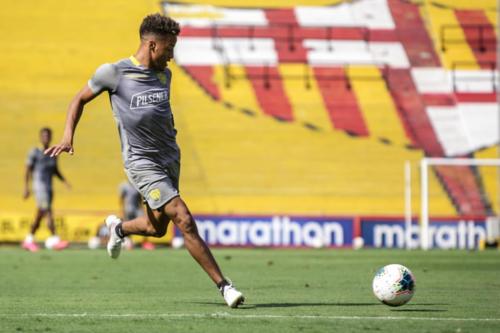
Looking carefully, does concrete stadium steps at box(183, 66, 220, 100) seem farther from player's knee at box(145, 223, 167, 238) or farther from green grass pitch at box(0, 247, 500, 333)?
player's knee at box(145, 223, 167, 238)

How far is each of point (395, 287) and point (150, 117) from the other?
2.43 m

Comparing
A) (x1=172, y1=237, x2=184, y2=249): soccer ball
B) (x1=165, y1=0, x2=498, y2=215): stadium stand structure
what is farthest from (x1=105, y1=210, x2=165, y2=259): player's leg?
(x1=165, y1=0, x2=498, y2=215): stadium stand structure

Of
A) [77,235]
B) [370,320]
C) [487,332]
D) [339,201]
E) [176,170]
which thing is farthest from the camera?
[339,201]

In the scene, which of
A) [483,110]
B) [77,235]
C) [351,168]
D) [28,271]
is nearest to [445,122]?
[483,110]

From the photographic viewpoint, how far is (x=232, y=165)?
29281 millimetres

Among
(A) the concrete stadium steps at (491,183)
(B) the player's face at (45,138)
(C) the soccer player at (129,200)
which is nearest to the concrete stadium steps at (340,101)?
(A) the concrete stadium steps at (491,183)

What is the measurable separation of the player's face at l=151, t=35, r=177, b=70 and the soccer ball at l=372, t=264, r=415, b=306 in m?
2.51

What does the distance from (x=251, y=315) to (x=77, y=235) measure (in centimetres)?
1760

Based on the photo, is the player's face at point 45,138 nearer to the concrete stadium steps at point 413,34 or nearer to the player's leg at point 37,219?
the player's leg at point 37,219

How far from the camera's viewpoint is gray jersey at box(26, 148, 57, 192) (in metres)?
22.0

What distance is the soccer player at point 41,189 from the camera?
70.9ft

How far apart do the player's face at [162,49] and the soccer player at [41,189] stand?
495 inches

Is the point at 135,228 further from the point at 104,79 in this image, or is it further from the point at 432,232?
the point at 432,232

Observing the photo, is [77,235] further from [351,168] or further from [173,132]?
[173,132]
